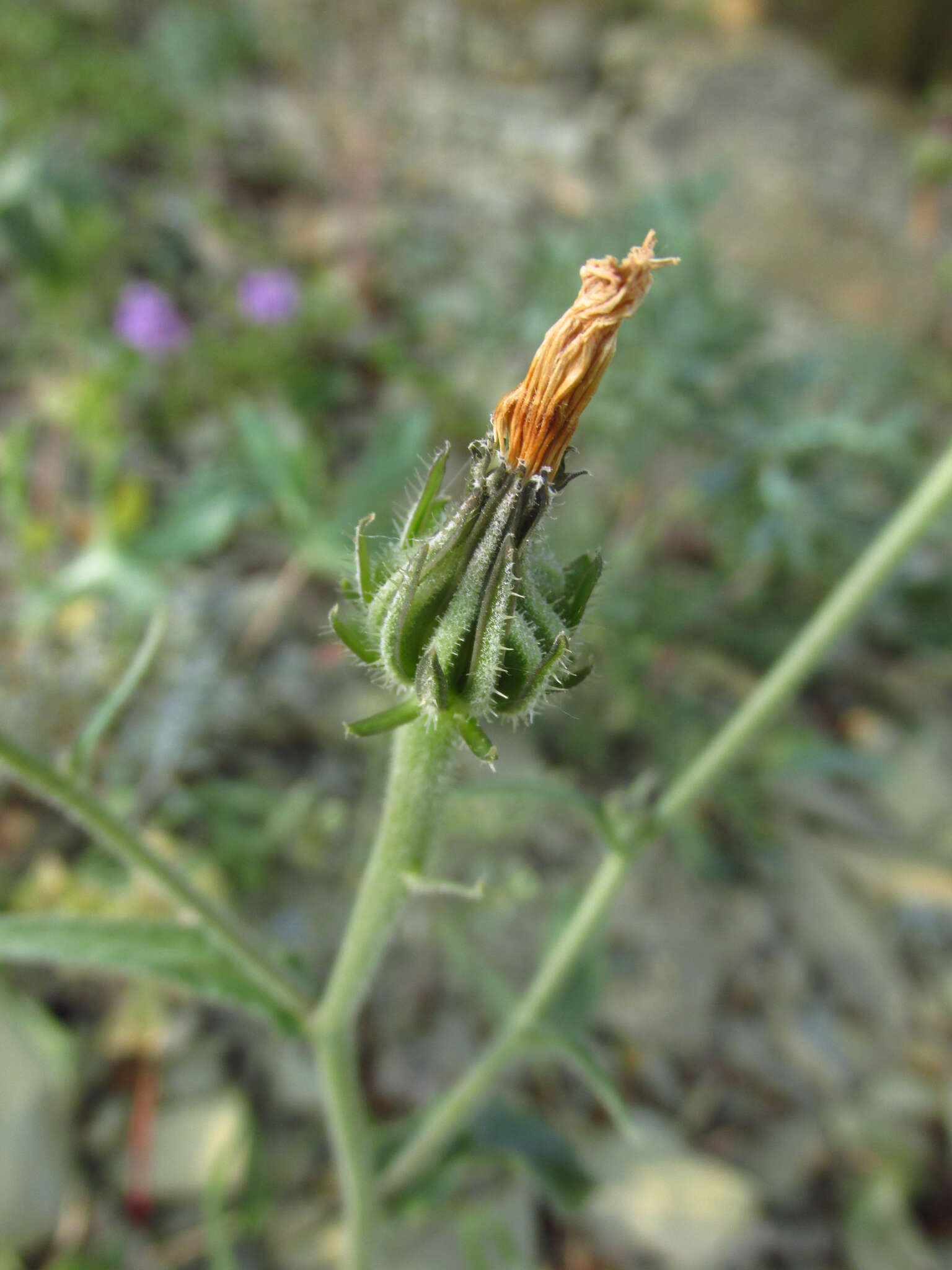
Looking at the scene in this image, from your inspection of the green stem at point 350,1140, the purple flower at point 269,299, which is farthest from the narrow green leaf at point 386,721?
the purple flower at point 269,299

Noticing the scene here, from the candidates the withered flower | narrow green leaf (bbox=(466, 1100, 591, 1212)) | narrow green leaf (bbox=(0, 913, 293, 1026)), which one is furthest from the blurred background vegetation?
the withered flower

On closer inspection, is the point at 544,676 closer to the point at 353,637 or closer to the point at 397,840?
the point at 353,637

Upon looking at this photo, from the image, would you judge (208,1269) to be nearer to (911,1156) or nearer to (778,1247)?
(778,1247)

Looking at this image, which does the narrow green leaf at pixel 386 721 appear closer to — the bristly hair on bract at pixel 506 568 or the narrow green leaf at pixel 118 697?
the bristly hair on bract at pixel 506 568

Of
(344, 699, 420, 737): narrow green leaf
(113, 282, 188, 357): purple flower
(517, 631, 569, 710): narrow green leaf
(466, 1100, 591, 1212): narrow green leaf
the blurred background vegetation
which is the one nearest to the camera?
(517, 631, 569, 710): narrow green leaf

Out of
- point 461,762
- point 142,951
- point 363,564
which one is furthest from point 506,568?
point 142,951

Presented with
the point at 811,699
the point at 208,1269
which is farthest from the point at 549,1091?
the point at 811,699

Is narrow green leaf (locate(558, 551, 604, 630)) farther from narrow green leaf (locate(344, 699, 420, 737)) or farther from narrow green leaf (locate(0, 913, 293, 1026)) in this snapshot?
narrow green leaf (locate(0, 913, 293, 1026))
